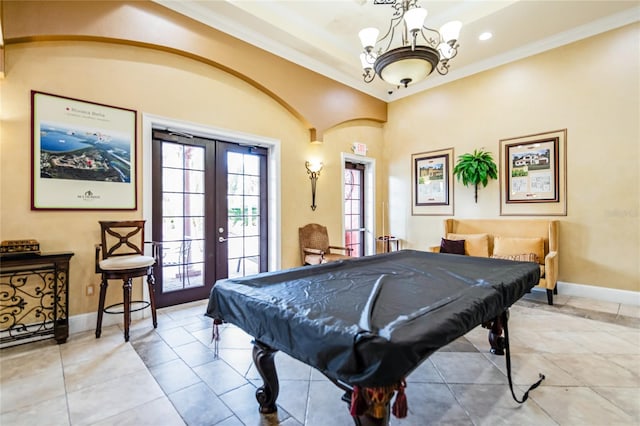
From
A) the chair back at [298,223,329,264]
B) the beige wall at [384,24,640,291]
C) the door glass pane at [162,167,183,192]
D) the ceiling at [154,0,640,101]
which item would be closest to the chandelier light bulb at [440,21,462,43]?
the ceiling at [154,0,640,101]

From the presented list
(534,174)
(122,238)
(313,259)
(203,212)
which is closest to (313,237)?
(313,259)

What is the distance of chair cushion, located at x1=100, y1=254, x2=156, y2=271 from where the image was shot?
111 inches

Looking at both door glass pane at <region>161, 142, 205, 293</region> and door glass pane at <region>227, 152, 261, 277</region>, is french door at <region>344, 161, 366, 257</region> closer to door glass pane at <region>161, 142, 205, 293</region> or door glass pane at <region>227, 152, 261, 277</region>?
door glass pane at <region>227, 152, 261, 277</region>

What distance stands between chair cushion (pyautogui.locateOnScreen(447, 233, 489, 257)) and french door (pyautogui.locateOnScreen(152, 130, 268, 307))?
3.40m

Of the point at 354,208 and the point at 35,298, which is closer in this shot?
the point at 35,298

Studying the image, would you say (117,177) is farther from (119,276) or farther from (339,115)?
(339,115)

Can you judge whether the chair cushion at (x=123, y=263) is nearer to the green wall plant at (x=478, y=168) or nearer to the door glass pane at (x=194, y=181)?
the door glass pane at (x=194, y=181)

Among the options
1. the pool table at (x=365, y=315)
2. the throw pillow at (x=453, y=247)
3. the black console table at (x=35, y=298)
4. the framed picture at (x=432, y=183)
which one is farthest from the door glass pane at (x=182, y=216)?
the framed picture at (x=432, y=183)

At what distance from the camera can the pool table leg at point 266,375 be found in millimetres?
1665

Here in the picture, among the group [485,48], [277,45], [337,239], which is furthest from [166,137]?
[485,48]

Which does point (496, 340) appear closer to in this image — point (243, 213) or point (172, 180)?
point (243, 213)

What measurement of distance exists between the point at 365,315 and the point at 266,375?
0.87 metres

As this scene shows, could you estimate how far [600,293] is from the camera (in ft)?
13.5

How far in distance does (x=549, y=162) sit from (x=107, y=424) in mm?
5910
